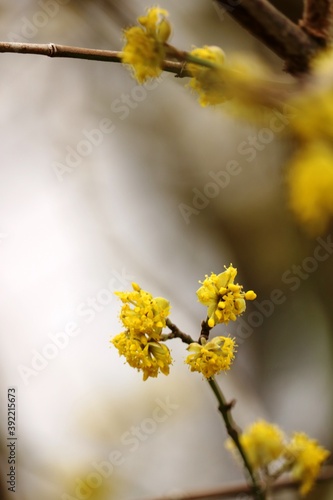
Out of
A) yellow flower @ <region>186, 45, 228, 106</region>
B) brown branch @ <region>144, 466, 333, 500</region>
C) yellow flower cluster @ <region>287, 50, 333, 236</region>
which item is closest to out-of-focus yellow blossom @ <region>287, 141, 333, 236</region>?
yellow flower cluster @ <region>287, 50, 333, 236</region>

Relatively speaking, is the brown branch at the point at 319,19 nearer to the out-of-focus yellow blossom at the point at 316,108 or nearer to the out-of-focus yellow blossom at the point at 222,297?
the out-of-focus yellow blossom at the point at 316,108

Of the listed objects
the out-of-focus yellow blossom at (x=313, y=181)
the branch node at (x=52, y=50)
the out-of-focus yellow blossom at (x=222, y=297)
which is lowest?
the out-of-focus yellow blossom at (x=222, y=297)

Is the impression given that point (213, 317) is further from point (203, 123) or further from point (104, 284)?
point (203, 123)

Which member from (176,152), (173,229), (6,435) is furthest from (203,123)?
(6,435)

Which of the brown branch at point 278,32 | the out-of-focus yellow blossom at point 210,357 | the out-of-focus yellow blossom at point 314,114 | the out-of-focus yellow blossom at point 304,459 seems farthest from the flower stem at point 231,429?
the brown branch at point 278,32

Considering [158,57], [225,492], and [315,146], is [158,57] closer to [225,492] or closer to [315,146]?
[315,146]

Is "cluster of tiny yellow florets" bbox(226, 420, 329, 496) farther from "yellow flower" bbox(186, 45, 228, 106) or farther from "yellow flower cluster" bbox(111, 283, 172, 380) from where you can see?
"yellow flower" bbox(186, 45, 228, 106)
